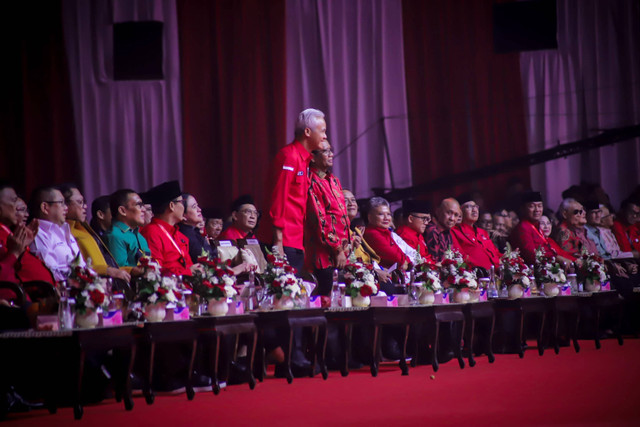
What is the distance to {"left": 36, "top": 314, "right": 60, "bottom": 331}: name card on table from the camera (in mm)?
4574

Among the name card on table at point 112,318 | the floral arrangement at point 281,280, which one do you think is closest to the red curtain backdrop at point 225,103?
the floral arrangement at point 281,280

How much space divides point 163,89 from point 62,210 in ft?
19.8

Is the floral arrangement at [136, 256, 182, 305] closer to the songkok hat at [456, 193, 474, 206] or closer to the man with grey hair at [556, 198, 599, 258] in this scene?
the songkok hat at [456, 193, 474, 206]

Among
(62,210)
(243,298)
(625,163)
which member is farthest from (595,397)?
(625,163)

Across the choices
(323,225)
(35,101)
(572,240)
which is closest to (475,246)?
(572,240)

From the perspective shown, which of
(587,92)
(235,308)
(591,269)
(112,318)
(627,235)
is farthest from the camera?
(587,92)

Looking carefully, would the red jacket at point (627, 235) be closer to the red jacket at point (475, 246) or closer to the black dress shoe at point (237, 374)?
the red jacket at point (475, 246)

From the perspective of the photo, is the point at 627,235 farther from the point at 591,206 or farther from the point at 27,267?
the point at 27,267

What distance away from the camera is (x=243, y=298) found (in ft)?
19.4

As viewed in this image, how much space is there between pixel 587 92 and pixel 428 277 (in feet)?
23.3

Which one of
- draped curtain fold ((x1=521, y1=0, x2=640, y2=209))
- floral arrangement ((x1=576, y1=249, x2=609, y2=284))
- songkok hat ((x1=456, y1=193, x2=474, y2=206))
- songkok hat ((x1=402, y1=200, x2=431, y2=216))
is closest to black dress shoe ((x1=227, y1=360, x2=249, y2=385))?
songkok hat ((x1=402, y1=200, x2=431, y2=216))

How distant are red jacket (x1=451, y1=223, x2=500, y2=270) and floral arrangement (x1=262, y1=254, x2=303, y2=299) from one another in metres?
2.94

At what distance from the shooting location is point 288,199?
21.3 ft

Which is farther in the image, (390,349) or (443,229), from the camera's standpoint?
(443,229)
